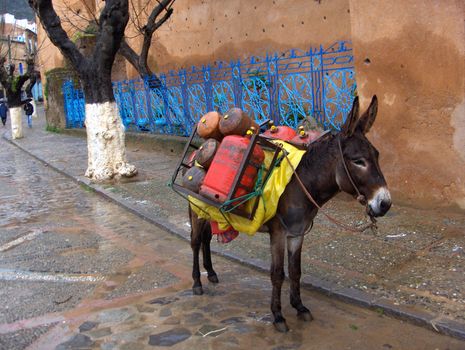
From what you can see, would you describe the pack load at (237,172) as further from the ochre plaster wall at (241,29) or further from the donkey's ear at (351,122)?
the ochre plaster wall at (241,29)

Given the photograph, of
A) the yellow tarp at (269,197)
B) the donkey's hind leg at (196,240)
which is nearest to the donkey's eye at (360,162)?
the yellow tarp at (269,197)

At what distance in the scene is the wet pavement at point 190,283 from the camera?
12.4 feet

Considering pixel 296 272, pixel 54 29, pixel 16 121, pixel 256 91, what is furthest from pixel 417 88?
pixel 16 121

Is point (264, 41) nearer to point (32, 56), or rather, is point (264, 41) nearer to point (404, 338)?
point (404, 338)

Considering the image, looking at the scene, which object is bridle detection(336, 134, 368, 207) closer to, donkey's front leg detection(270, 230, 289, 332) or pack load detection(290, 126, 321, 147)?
pack load detection(290, 126, 321, 147)

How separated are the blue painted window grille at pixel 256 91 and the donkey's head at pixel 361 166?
15.1 ft

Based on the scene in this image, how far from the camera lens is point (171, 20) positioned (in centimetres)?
1544

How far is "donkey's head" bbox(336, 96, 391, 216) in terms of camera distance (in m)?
3.27

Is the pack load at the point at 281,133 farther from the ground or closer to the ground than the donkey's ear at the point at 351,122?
closer to the ground

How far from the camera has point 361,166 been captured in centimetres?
336

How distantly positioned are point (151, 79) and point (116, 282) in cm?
967

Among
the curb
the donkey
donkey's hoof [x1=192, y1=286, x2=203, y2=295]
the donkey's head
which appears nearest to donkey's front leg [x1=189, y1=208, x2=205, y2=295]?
donkey's hoof [x1=192, y1=286, x2=203, y2=295]

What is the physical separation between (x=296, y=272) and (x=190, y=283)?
1.41 metres

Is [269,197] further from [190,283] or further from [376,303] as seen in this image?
[190,283]
